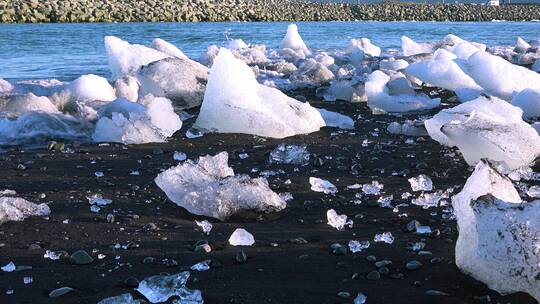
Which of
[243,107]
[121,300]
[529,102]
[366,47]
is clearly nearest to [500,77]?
[529,102]

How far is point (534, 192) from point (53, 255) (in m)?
1.78

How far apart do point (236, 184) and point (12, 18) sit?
23.1m

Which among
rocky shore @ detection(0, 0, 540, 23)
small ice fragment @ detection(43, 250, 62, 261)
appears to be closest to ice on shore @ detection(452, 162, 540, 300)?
small ice fragment @ detection(43, 250, 62, 261)

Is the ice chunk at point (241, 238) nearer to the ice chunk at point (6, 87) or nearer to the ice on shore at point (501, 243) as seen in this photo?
the ice on shore at point (501, 243)

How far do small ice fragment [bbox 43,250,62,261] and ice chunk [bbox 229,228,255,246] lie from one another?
509 millimetres

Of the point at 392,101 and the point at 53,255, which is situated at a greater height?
the point at 53,255

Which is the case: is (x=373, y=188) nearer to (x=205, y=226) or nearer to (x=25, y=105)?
(x=205, y=226)

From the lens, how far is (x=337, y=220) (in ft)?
7.36

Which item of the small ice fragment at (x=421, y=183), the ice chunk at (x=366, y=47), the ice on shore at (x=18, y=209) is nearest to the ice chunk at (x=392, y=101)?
the small ice fragment at (x=421, y=183)

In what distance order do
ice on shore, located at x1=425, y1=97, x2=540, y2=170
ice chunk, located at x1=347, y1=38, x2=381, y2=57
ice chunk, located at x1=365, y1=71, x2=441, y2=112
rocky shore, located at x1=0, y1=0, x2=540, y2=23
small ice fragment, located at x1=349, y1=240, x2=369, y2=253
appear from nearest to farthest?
1. small ice fragment, located at x1=349, y1=240, x2=369, y2=253
2. ice on shore, located at x1=425, y1=97, x2=540, y2=170
3. ice chunk, located at x1=365, y1=71, x2=441, y2=112
4. ice chunk, located at x1=347, y1=38, x2=381, y2=57
5. rocky shore, located at x1=0, y1=0, x2=540, y2=23

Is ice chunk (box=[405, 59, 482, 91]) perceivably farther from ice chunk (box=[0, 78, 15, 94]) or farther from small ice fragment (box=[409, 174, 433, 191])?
ice chunk (box=[0, 78, 15, 94])

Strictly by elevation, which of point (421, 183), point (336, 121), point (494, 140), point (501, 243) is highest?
point (501, 243)

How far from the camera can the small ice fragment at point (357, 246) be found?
2.00 metres

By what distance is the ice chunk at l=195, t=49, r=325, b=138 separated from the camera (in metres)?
3.56
